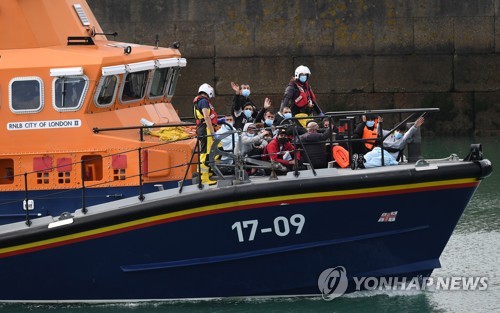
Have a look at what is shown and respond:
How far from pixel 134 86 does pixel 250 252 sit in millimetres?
2212

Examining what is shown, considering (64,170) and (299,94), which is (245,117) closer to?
(299,94)

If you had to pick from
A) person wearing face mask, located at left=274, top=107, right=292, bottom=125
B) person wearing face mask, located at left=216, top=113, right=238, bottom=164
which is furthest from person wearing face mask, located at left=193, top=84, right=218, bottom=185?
person wearing face mask, located at left=274, top=107, right=292, bottom=125

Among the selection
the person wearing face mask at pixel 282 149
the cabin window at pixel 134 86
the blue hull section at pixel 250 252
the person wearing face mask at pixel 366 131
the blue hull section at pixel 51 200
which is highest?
the cabin window at pixel 134 86

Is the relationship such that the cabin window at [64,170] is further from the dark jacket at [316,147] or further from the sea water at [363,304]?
the dark jacket at [316,147]

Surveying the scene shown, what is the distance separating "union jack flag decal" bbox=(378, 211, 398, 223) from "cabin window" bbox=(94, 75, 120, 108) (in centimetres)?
291

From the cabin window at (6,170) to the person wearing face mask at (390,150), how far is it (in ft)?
11.0

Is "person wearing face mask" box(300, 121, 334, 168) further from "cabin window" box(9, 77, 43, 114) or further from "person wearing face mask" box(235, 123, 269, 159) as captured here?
"cabin window" box(9, 77, 43, 114)

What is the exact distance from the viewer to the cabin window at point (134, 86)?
11.2 m

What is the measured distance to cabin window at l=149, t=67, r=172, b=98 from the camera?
11.6 meters

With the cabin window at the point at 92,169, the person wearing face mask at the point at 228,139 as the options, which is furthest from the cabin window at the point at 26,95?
the person wearing face mask at the point at 228,139

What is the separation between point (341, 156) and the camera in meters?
10.7

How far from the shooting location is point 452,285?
11.6 meters

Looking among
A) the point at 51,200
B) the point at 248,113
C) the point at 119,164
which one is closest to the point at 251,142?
the point at 248,113

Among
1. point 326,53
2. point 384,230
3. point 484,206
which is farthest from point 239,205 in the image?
point 326,53
